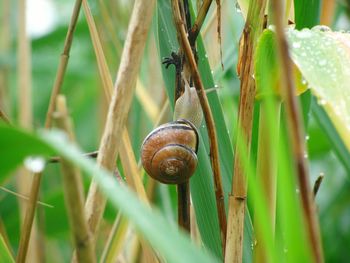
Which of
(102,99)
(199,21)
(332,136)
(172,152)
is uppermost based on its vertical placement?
(199,21)

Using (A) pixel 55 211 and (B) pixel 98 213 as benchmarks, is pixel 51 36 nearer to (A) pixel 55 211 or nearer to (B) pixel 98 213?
(A) pixel 55 211

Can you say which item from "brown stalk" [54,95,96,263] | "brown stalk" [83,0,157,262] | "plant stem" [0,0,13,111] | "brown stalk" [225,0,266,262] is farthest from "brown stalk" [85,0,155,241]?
"plant stem" [0,0,13,111]

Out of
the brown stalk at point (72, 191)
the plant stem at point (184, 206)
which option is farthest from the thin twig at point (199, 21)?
the brown stalk at point (72, 191)

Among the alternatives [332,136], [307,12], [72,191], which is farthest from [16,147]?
[332,136]

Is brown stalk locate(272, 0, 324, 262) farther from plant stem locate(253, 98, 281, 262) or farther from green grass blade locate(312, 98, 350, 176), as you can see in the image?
green grass blade locate(312, 98, 350, 176)

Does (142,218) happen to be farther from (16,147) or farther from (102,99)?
(102,99)

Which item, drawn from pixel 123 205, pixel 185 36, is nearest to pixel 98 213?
pixel 185 36
